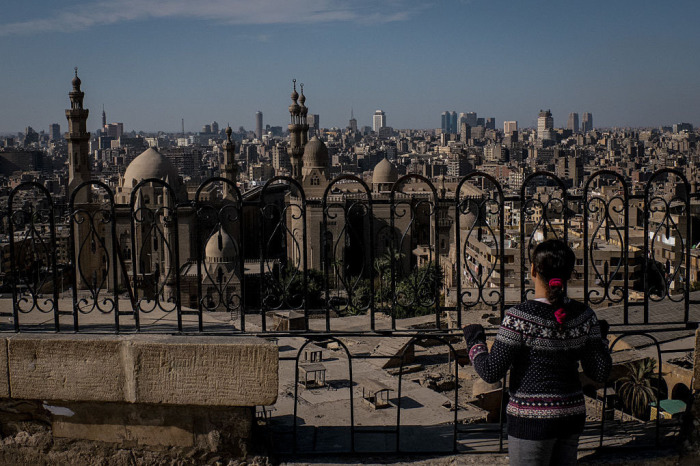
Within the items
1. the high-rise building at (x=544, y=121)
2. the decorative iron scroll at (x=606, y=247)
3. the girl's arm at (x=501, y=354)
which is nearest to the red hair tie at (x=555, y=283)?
the girl's arm at (x=501, y=354)

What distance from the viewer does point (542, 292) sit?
254 centimetres

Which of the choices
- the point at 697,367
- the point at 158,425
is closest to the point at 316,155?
the point at 158,425

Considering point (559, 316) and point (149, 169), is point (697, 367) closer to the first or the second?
point (559, 316)

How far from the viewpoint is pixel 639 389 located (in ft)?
32.0

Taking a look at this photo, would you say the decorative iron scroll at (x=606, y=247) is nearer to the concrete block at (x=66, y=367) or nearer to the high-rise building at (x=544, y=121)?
the concrete block at (x=66, y=367)

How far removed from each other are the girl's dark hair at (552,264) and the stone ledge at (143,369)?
1145mm

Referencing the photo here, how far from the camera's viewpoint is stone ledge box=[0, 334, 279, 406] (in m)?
3.14

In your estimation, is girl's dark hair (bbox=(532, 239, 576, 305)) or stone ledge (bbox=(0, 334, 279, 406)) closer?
girl's dark hair (bbox=(532, 239, 576, 305))

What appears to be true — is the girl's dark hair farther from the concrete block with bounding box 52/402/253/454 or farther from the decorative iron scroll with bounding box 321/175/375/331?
the concrete block with bounding box 52/402/253/454

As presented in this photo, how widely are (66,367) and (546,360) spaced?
6.35 ft

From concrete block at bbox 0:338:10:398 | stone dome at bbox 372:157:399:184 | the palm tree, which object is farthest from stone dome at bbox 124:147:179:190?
concrete block at bbox 0:338:10:398

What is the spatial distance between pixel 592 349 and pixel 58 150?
472 feet

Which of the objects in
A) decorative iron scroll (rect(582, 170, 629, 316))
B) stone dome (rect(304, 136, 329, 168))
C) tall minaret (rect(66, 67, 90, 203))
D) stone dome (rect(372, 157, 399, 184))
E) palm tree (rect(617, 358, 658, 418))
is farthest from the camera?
stone dome (rect(304, 136, 329, 168))

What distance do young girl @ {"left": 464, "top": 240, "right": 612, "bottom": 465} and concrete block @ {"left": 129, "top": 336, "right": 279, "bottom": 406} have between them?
95cm
